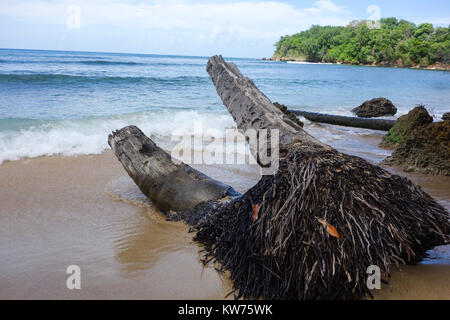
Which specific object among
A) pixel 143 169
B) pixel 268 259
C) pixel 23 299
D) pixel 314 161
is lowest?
pixel 23 299

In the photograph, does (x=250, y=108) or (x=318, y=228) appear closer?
(x=318, y=228)

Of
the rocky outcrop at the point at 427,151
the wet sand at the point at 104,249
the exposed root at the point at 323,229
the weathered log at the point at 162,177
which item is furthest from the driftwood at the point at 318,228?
the rocky outcrop at the point at 427,151

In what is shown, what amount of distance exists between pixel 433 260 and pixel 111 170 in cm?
434

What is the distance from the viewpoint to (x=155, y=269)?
9.06 ft

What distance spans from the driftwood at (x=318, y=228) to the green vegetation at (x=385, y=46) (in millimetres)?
84789

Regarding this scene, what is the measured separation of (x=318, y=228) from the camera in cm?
222

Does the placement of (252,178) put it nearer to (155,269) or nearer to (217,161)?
(217,161)

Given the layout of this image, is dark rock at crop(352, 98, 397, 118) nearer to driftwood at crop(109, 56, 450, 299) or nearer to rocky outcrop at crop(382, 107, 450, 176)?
rocky outcrop at crop(382, 107, 450, 176)

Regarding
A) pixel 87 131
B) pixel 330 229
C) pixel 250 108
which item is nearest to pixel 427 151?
pixel 250 108

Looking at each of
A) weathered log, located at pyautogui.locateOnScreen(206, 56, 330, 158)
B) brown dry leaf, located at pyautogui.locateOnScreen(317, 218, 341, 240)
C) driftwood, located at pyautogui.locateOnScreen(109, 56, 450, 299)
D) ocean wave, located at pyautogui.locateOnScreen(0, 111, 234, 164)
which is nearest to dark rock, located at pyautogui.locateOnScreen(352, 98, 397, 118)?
ocean wave, located at pyautogui.locateOnScreen(0, 111, 234, 164)

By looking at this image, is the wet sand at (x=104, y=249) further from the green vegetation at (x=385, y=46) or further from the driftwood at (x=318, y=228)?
the green vegetation at (x=385, y=46)

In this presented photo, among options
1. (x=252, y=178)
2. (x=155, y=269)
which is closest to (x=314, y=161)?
(x=155, y=269)

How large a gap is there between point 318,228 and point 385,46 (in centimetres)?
9835

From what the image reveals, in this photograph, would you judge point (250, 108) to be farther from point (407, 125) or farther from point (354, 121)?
point (354, 121)
